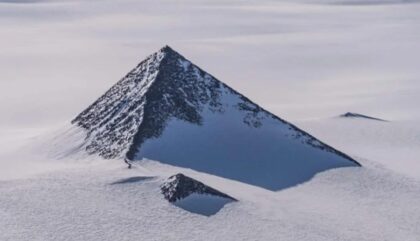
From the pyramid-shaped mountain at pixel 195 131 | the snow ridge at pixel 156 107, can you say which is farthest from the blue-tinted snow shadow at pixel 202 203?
the snow ridge at pixel 156 107

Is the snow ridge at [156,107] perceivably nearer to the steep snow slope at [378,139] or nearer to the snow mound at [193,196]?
the steep snow slope at [378,139]

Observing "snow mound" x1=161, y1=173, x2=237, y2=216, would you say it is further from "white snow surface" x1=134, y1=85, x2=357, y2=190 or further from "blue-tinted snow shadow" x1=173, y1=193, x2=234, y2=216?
"white snow surface" x1=134, y1=85, x2=357, y2=190

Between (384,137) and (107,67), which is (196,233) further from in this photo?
(107,67)

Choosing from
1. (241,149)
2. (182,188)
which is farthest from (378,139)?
(182,188)

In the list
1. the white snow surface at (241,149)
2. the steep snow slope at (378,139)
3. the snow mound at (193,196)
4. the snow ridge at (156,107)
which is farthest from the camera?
the steep snow slope at (378,139)

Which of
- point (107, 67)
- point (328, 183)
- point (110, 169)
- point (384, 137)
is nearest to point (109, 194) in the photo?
point (110, 169)

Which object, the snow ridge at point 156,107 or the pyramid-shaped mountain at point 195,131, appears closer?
the pyramid-shaped mountain at point 195,131
